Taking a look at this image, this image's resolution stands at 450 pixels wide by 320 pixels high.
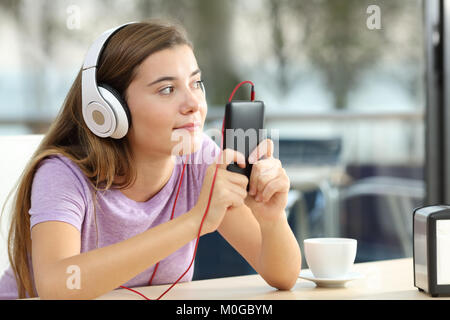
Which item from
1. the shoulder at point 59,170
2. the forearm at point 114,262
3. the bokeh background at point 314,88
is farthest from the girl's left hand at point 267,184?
the bokeh background at point 314,88

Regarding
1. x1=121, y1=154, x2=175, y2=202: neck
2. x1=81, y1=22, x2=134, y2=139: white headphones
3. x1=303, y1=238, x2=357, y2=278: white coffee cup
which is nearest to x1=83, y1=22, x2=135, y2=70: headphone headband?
x1=81, y1=22, x2=134, y2=139: white headphones

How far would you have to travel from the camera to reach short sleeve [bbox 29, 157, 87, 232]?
940mm

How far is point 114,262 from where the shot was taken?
83cm

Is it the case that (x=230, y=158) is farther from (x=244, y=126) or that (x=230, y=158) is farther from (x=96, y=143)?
(x=96, y=143)

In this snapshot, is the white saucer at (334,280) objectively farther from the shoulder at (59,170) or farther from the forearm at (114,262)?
the shoulder at (59,170)

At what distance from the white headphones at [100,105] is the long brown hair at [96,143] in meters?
0.05

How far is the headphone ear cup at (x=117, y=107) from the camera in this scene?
100 cm

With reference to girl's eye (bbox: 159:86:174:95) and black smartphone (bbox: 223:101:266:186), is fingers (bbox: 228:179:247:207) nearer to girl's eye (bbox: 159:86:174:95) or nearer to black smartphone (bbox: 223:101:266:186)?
black smartphone (bbox: 223:101:266:186)

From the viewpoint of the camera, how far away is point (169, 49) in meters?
1.07

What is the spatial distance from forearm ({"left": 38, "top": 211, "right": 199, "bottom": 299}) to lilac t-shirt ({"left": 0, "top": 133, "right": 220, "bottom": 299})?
13 cm

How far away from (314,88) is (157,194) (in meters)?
2.36

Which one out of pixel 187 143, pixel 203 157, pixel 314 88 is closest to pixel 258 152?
pixel 187 143

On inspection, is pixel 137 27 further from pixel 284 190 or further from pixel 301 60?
pixel 301 60

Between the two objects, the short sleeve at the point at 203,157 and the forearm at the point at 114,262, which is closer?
the forearm at the point at 114,262
